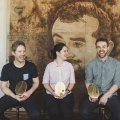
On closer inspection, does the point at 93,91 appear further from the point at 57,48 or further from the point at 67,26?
the point at 67,26

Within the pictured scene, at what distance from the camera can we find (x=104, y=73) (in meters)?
5.40

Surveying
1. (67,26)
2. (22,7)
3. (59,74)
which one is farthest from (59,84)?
(22,7)

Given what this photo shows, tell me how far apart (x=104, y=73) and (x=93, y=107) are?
48 cm

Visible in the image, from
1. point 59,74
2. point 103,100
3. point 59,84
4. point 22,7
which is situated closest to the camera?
point 103,100

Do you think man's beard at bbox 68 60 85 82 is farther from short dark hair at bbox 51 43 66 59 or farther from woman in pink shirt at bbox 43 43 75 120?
short dark hair at bbox 51 43 66 59

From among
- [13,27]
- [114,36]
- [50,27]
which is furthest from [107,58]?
[13,27]

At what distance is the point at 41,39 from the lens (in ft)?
19.7

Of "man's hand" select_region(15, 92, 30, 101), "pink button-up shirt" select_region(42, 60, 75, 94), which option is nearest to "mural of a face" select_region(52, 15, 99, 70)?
"pink button-up shirt" select_region(42, 60, 75, 94)

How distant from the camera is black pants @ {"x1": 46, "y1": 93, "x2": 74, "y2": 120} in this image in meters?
5.20

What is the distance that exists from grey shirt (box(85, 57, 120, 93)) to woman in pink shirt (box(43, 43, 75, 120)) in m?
0.25

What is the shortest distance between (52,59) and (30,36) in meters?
0.49

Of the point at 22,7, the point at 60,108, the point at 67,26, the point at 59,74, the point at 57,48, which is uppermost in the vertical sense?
the point at 22,7

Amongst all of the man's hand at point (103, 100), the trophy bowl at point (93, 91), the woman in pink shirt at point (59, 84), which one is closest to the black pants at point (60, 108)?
the woman in pink shirt at point (59, 84)

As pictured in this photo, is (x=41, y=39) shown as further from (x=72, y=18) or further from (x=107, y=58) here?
(x=107, y=58)
